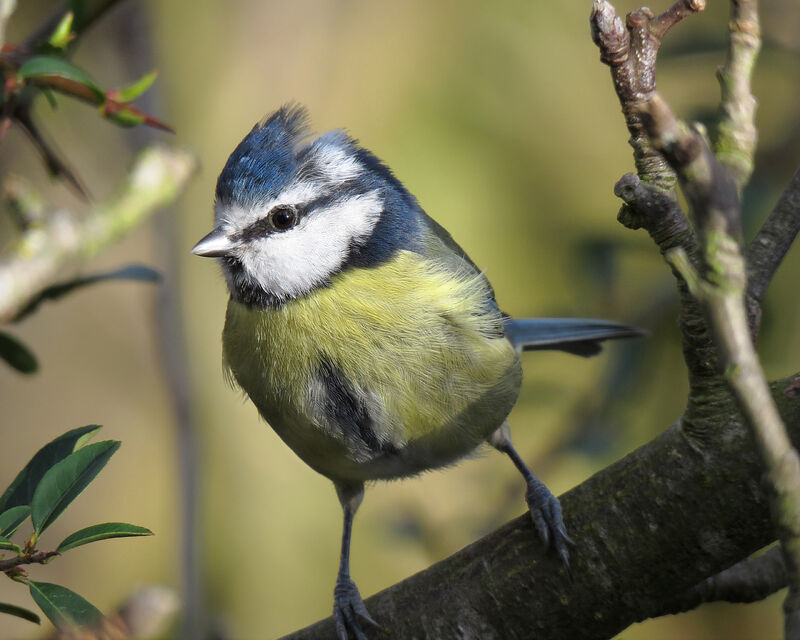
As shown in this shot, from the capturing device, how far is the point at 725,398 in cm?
107

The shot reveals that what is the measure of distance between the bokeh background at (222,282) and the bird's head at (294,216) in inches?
28.3

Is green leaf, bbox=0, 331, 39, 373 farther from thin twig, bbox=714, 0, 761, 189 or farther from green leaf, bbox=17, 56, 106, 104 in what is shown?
thin twig, bbox=714, 0, 761, 189

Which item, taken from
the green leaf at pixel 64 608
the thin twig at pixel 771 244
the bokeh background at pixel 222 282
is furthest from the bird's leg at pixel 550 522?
the bokeh background at pixel 222 282

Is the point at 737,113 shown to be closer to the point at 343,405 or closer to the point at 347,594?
the point at 343,405

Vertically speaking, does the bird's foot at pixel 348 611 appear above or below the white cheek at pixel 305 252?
below

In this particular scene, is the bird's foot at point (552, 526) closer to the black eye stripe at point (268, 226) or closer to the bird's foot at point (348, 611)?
the bird's foot at point (348, 611)

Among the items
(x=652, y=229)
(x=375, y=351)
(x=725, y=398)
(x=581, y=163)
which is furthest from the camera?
(x=581, y=163)

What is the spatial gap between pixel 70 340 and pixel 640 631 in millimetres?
2315

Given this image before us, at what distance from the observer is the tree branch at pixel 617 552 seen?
1072mm

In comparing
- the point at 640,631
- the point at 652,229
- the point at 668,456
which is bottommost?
the point at 640,631

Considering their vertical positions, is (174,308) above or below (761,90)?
above

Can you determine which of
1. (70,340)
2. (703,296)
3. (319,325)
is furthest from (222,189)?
(70,340)

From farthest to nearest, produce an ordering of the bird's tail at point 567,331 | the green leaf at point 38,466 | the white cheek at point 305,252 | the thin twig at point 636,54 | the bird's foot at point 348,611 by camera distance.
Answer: the bird's tail at point 567,331, the white cheek at point 305,252, the bird's foot at point 348,611, the green leaf at point 38,466, the thin twig at point 636,54

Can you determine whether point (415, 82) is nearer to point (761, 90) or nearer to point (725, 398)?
point (761, 90)
